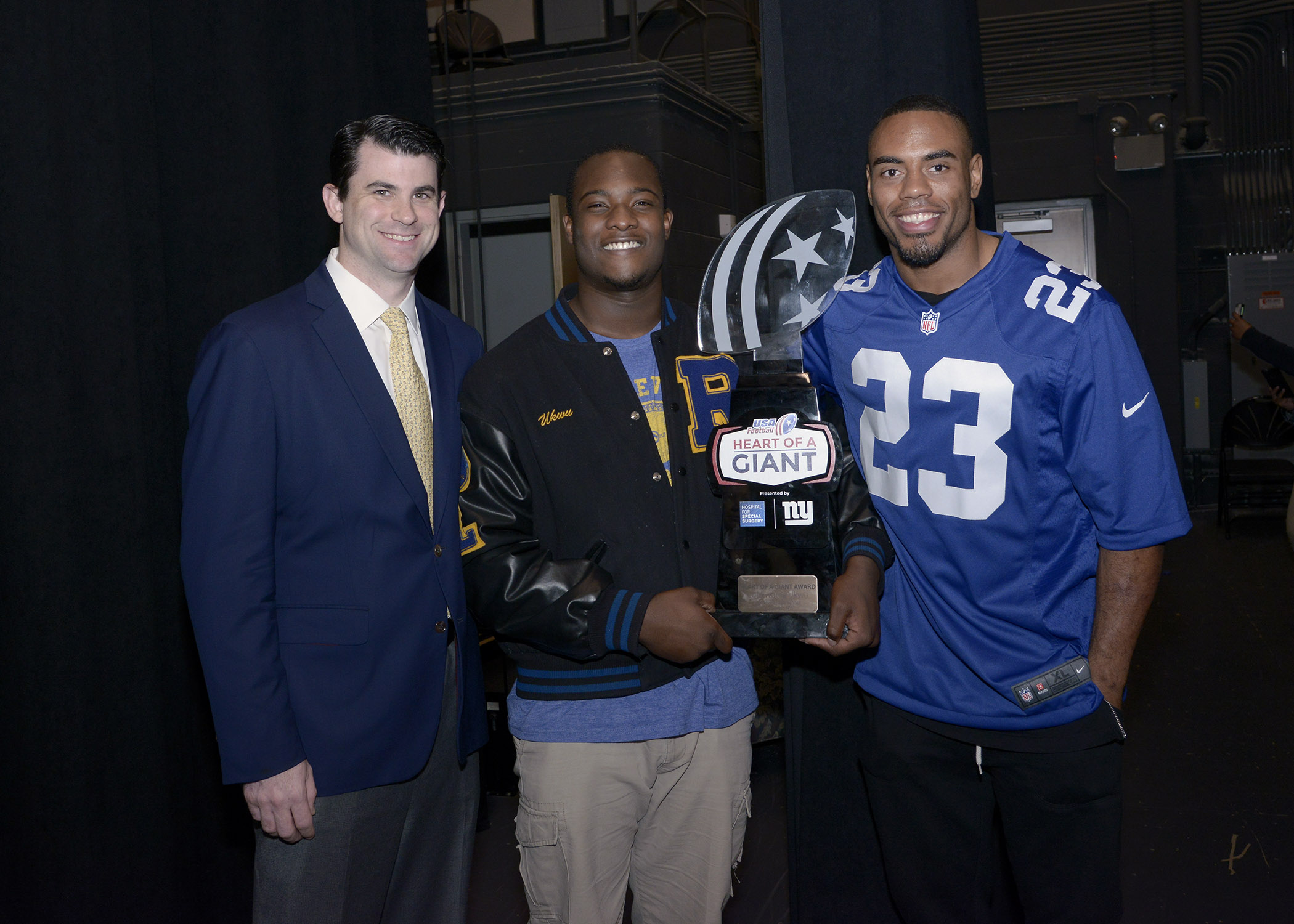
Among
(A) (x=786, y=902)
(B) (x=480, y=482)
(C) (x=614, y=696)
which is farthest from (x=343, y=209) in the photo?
(A) (x=786, y=902)

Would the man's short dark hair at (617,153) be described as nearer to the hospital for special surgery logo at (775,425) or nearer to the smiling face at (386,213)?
the smiling face at (386,213)

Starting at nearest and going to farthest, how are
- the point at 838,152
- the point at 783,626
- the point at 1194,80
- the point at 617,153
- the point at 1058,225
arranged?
the point at 783,626 → the point at 617,153 → the point at 838,152 → the point at 1194,80 → the point at 1058,225

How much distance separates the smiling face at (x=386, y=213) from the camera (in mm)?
1396

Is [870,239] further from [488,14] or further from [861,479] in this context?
[488,14]

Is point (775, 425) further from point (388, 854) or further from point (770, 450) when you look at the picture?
point (388, 854)

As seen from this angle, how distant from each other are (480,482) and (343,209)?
0.44 m

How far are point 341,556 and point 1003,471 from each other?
92cm

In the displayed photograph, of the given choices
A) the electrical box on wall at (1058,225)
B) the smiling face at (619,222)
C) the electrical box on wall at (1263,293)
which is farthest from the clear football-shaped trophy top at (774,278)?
the electrical box on wall at (1263,293)

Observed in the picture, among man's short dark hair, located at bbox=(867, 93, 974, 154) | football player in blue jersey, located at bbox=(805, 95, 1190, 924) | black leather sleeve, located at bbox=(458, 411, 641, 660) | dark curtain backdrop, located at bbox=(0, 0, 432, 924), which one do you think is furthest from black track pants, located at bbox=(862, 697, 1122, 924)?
dark curtain backdrop, located at bbox=(0, 0, 432, 924)

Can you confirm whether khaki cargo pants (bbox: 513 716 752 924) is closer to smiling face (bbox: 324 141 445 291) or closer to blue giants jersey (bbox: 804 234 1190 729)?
blue giants jersey (bbox: 804 234 1190 729)

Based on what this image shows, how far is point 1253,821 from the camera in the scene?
2734mm

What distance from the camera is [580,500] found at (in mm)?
Answer: 1413

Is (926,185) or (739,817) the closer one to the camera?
(926,185)

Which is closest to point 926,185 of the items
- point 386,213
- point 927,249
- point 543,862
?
point 927,249
